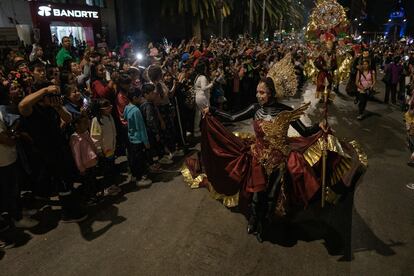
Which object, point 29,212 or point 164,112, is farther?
point 164,112

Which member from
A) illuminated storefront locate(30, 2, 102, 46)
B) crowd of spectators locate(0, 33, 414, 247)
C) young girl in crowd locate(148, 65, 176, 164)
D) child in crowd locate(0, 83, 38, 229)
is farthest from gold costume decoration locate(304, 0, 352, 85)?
illuminated storefront locate(30, 2, 102, 46)

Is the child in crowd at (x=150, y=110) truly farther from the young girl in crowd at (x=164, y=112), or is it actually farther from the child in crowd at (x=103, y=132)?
the child in crowd at (x=103, y=132)

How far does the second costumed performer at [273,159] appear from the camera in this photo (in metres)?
3.95

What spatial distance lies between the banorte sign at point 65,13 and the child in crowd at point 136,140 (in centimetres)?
1223

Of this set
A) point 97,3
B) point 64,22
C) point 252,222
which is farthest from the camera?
point 97,3

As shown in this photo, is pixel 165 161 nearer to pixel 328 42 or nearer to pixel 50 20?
pixel 328 42

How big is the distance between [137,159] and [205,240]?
81.4 inches

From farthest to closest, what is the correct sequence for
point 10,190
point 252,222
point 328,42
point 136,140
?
point 328,42
point 136,140
point 252,222
point 10,190

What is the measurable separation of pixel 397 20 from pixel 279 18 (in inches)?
1910

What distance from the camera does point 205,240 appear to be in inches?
166

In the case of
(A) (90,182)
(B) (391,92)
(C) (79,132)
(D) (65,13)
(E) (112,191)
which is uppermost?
(D) (65,13)

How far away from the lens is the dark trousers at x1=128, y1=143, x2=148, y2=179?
5516 millimetres

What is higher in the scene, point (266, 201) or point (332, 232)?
point (266, 201)

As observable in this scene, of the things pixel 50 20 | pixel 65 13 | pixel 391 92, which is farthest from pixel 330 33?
pixel 65 13
